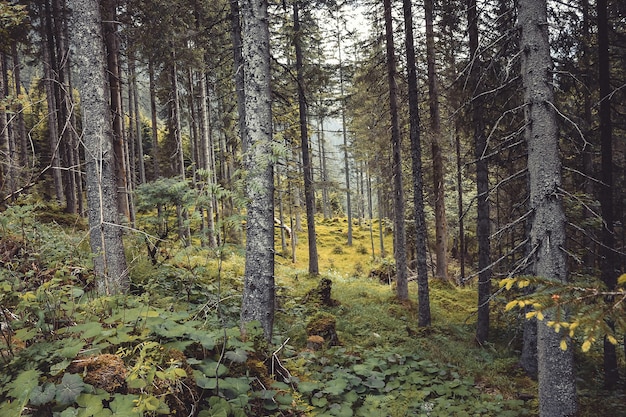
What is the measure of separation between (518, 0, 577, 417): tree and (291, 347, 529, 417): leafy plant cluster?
1.39 meters

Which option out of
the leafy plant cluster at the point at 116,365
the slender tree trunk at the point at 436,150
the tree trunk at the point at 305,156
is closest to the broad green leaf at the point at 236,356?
the leafy plant cluster at the point at 116,365

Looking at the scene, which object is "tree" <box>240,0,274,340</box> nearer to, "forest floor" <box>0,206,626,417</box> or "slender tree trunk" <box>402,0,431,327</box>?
"forest floor" <box>0,206,626,417</box>

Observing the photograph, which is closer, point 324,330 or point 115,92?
point 324,330

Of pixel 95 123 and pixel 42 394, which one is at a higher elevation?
pixel 95 123

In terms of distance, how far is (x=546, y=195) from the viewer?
4.69m

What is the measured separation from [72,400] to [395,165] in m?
11.3

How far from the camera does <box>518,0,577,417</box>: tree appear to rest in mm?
4668

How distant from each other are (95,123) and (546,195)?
6.76 meters

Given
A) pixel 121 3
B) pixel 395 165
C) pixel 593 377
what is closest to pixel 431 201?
pixel 395 165

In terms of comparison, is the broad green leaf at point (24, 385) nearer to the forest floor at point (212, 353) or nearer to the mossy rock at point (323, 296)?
the forest floor at point (212, 353)

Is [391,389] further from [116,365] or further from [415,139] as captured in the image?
[415,139]

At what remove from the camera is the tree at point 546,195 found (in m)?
4.67

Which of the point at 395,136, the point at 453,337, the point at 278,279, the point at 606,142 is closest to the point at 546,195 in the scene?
the point at 606,142

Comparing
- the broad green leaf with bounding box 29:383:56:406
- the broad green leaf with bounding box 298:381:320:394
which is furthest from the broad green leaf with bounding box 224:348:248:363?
the broad green leaf with bounding box 29:383:56:406
